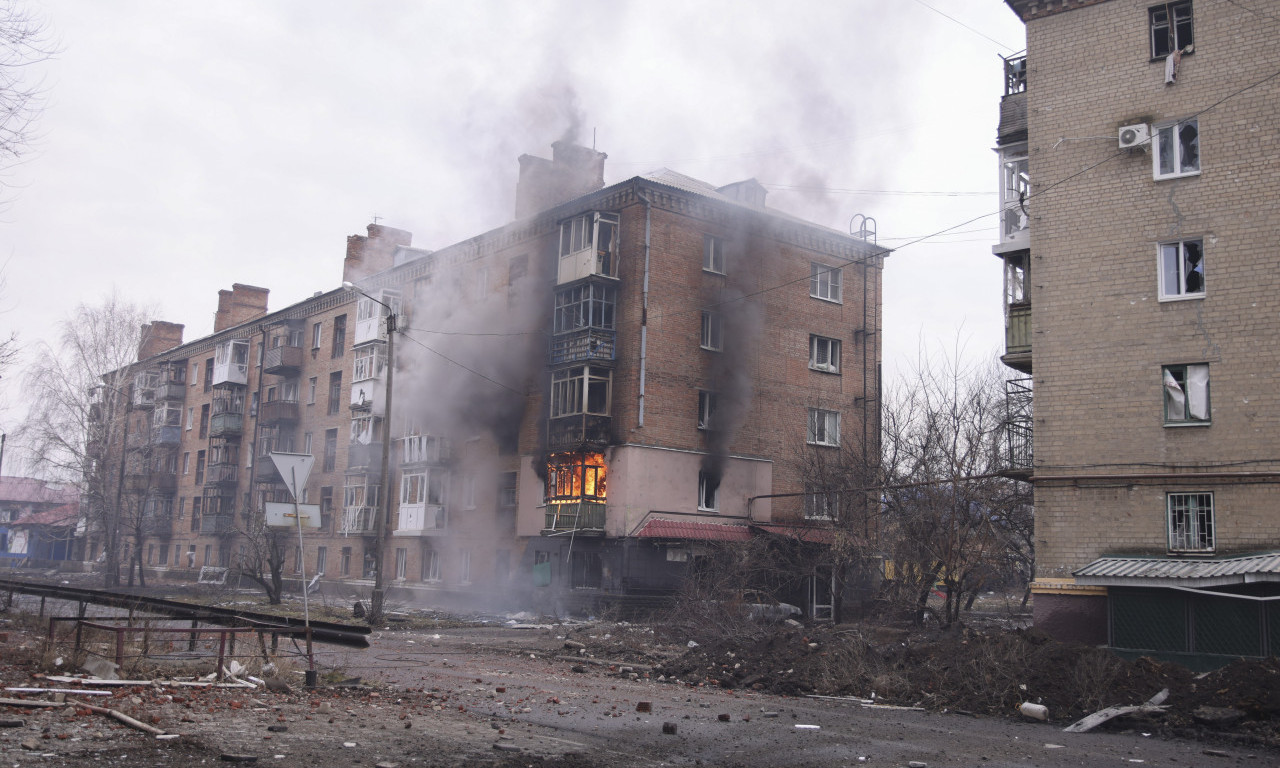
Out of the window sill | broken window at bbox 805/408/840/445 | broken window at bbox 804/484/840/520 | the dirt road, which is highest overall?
the window sill

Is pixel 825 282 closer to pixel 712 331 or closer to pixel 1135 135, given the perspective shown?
pixel 712 331

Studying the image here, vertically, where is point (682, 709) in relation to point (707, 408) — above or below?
below

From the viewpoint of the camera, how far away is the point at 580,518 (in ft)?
96.4

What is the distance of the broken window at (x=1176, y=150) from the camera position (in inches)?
732

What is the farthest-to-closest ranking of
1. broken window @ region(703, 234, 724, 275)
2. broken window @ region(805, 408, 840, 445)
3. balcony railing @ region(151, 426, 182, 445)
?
1. balcony railing @ region(151, 426, 182, 445)
2. broken window @ region(805, 408, 840, 445)
3. broken window @ region(703, 234, 724, 275)

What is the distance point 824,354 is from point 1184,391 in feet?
56.8

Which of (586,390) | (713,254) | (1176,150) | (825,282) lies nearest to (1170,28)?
(1176,150)

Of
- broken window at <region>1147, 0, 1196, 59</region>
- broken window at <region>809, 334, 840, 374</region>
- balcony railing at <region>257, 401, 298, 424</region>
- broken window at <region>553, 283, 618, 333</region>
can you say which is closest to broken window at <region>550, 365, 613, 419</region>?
broken window at <region>553, 283, 618, 333</region>

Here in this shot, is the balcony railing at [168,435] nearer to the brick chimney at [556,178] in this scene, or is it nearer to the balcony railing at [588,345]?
the brick chimney at [556,178]

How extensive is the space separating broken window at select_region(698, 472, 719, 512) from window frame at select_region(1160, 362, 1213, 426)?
50.6 ft

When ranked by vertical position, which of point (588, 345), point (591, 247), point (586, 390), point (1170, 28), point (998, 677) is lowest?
point (998, 677)

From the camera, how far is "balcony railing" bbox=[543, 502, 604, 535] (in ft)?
96.1

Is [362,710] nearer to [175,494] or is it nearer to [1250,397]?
[1250,397]

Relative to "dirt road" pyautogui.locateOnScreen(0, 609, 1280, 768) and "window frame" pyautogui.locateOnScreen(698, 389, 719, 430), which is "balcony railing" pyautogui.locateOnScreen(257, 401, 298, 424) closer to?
"window frame" pyautogui.locateOnScreen(698, 389, 719, 430)
